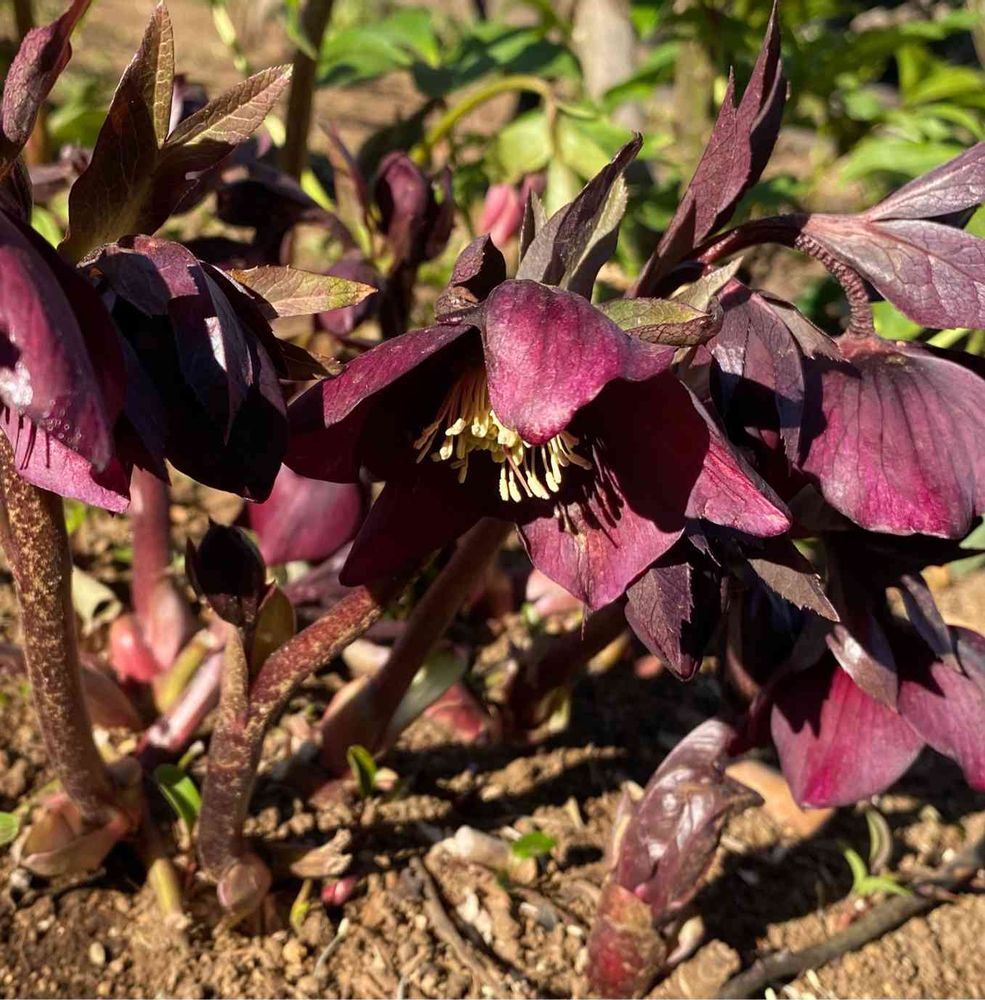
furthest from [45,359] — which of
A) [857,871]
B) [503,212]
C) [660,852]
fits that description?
[503,212]

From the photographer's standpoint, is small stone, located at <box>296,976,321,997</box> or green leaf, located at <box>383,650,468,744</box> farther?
green leaf, located at <box>383,650,468,744</box>

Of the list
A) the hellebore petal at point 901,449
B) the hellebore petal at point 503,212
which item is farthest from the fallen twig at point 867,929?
the hellebore petal at point 503,212

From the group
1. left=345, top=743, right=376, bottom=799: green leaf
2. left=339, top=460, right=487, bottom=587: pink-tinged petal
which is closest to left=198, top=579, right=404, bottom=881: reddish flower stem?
left=339, top=460, right=487, bottom=587: pink-tinged petal

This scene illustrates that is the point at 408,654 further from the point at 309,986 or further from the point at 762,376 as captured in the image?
the point at 762,376

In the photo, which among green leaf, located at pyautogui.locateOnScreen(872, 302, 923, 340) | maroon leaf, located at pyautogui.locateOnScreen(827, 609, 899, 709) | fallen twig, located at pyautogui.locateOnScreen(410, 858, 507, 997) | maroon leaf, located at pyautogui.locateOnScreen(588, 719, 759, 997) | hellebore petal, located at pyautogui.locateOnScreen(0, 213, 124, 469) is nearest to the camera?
hellebore petal, located at pyautogui.locateOnScreen(0, 213, 124, 469)

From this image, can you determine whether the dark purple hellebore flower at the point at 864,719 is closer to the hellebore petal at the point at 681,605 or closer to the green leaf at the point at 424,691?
the hellebore petal at the point at 681,605

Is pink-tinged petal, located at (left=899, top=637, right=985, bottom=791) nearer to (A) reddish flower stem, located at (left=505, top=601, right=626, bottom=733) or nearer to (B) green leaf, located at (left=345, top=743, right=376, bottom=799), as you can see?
(A) reddish flower stem, located at (left=505, top=601, right=626, bottom=733)
